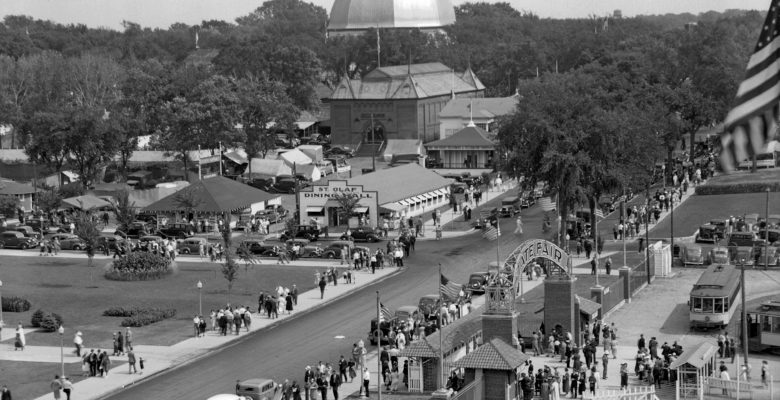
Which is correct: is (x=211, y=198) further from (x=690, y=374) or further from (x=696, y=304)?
(x=690, y=374)

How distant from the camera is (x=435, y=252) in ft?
244

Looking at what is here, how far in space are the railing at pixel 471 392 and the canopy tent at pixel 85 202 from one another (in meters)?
54.4

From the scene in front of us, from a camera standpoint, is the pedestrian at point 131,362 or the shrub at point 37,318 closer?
the pedestrian at point 131,362

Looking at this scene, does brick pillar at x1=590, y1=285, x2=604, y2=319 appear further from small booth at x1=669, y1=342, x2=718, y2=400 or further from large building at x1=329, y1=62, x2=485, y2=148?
large building at x1=329, y1=62, x2=485, y2=148

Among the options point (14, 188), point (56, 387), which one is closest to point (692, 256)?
point (56, 387)

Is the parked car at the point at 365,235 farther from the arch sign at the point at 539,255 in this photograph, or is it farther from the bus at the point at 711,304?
the arch sign at the point at 539,255

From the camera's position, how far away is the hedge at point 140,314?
55062 millimetres

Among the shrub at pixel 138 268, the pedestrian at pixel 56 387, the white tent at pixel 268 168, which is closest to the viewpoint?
the pedestrian at pixel 56 387

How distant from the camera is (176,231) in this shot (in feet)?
264

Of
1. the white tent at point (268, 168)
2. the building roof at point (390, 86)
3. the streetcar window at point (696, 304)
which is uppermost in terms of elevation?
the building roof at point (390, 86)

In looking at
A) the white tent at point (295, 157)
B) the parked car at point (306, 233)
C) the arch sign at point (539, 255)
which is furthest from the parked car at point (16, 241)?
the arch sign at point (539, 255)

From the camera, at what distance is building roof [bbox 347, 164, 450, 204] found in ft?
282

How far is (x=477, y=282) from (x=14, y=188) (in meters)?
43.8

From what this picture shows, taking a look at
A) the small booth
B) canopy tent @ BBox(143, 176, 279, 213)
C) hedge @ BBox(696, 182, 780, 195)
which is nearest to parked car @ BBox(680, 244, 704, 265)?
hedge @ BBox(696, 182, 780, 195)
